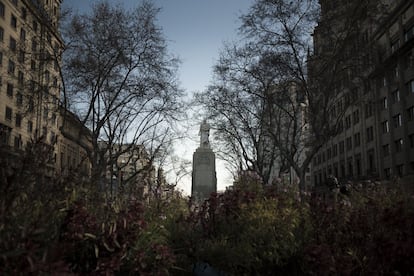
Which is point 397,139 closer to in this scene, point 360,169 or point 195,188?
point 360,169

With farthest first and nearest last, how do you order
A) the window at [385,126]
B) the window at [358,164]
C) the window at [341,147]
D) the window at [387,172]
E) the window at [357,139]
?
1. the window at [341,147]
2. the window at [357,139]
3. the window at [358,164]
4. the window at [385,126]
5. the window at [387,172]

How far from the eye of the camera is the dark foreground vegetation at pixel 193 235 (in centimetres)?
348

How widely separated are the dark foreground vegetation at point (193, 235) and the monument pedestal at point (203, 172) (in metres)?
14.7

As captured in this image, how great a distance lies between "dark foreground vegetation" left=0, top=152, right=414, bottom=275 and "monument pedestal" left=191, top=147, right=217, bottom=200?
48.3 ft

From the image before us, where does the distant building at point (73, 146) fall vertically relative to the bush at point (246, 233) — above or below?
above

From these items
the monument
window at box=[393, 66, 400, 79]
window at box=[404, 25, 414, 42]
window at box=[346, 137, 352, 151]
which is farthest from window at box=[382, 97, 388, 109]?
the monument

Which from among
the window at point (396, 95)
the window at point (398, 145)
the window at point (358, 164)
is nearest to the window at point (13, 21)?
the window at point (396, 95)

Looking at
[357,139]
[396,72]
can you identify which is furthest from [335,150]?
[396,72]

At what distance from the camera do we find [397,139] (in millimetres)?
48719

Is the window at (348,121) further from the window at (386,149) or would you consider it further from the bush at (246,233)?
the bush at (246,233)

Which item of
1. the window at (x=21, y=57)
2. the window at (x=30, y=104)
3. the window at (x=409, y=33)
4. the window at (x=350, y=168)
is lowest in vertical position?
the window at (x=30, y=104)

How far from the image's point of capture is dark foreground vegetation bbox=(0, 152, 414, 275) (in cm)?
348

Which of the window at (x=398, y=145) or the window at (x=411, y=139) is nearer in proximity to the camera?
the window at (x=411, y=139)

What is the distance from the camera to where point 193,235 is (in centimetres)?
855
